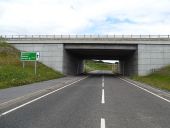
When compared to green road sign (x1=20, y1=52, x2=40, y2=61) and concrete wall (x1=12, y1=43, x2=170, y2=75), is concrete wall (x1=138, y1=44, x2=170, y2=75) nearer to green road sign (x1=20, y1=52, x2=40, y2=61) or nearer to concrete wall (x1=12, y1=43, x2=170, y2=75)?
concrete wall (x1=12, y1=43, x2=170, y2=75)

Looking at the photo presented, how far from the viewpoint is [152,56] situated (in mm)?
47250

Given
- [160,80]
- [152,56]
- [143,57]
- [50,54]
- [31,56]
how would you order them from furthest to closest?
[50,54], [152,56], [143,57], [31,56], [160,80]

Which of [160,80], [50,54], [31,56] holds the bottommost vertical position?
[160,80]

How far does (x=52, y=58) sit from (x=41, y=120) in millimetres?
40898

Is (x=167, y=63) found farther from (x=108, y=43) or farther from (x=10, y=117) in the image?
(x=10, y=117)

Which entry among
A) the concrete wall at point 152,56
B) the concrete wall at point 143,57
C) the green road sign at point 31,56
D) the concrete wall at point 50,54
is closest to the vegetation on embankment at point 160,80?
the concrete wall at point 152,56

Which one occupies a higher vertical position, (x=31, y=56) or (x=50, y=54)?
(x=50, y=54)

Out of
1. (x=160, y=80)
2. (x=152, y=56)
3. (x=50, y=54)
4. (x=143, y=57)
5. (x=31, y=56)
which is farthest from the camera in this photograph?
(x=50, y=54)

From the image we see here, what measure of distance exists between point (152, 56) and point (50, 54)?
17.3 metres

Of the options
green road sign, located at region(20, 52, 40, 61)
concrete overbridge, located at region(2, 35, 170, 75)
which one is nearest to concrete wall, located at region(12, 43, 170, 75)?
concrete overbridge, located at region(2, 35, 170, 75)

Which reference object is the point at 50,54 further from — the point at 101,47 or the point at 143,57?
the point at 143,57

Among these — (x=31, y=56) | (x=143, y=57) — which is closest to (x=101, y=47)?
(x=143, y=57)

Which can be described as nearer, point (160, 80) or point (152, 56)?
point (160, 80)

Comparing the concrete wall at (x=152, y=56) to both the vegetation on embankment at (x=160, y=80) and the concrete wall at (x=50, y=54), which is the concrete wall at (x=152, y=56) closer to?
the vegetation on embankment at (x=160, y=80)
